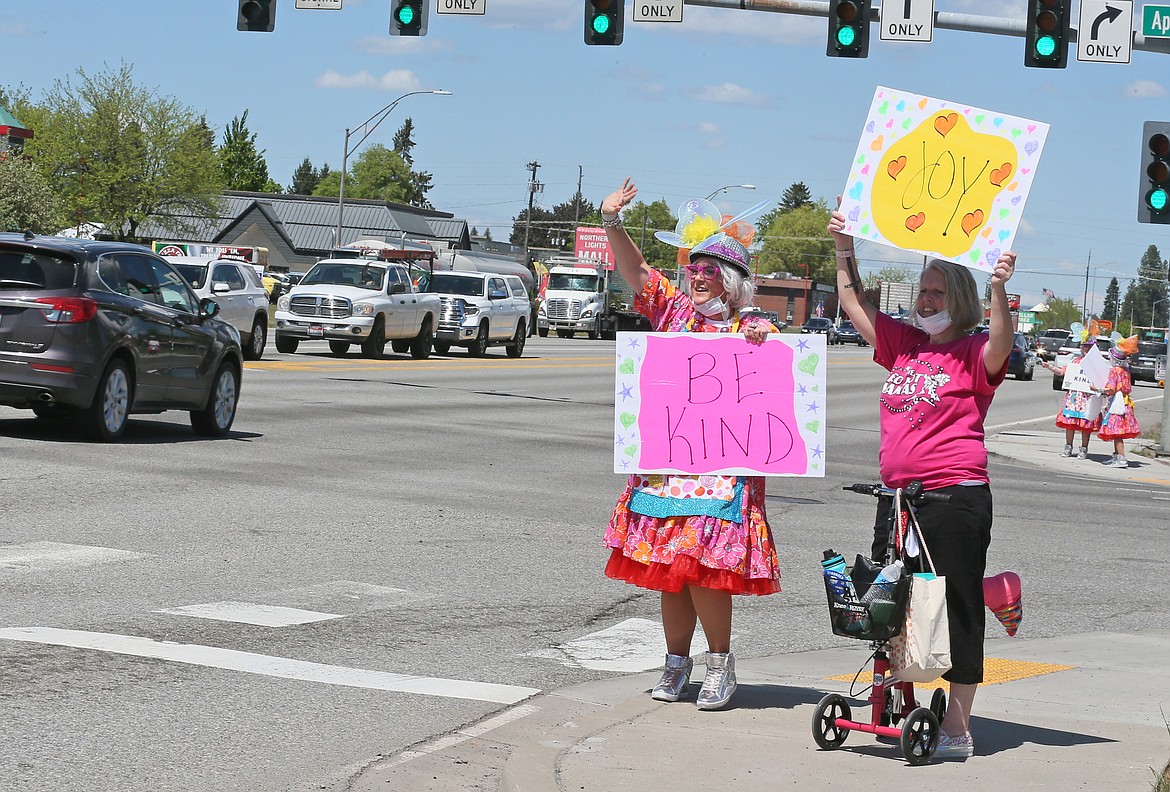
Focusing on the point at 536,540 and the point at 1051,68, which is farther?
the point at 1051,68

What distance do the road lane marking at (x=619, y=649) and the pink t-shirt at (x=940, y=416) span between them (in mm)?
2118

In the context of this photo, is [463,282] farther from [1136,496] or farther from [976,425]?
[976,425]

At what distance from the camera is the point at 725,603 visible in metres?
6.13

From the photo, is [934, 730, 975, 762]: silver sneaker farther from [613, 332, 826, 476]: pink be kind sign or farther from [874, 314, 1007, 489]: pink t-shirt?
[613, 332, 826, 476]: pink be kind sign

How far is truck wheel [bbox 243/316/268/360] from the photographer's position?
28.8 metres

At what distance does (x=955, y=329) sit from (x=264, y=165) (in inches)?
6425

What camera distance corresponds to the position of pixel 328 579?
8867 millimetres

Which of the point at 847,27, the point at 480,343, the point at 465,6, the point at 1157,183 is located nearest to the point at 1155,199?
the point at 1157,183

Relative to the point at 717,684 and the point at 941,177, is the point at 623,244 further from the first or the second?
the point at 717,684

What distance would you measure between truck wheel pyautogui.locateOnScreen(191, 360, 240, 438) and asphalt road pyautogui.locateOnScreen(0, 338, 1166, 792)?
1.01 feet

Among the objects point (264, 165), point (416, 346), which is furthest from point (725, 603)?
point (264, 165)

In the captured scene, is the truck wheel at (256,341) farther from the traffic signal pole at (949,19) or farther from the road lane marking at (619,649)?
the road lane marking at (619,649)

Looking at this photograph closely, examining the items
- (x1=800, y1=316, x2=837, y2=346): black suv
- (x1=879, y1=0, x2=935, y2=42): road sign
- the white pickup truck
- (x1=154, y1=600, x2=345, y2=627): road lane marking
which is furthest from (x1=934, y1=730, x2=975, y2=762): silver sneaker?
(x1=800, y1=316, x2=837, y2=346): black suv

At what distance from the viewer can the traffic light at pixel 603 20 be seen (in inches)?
761
